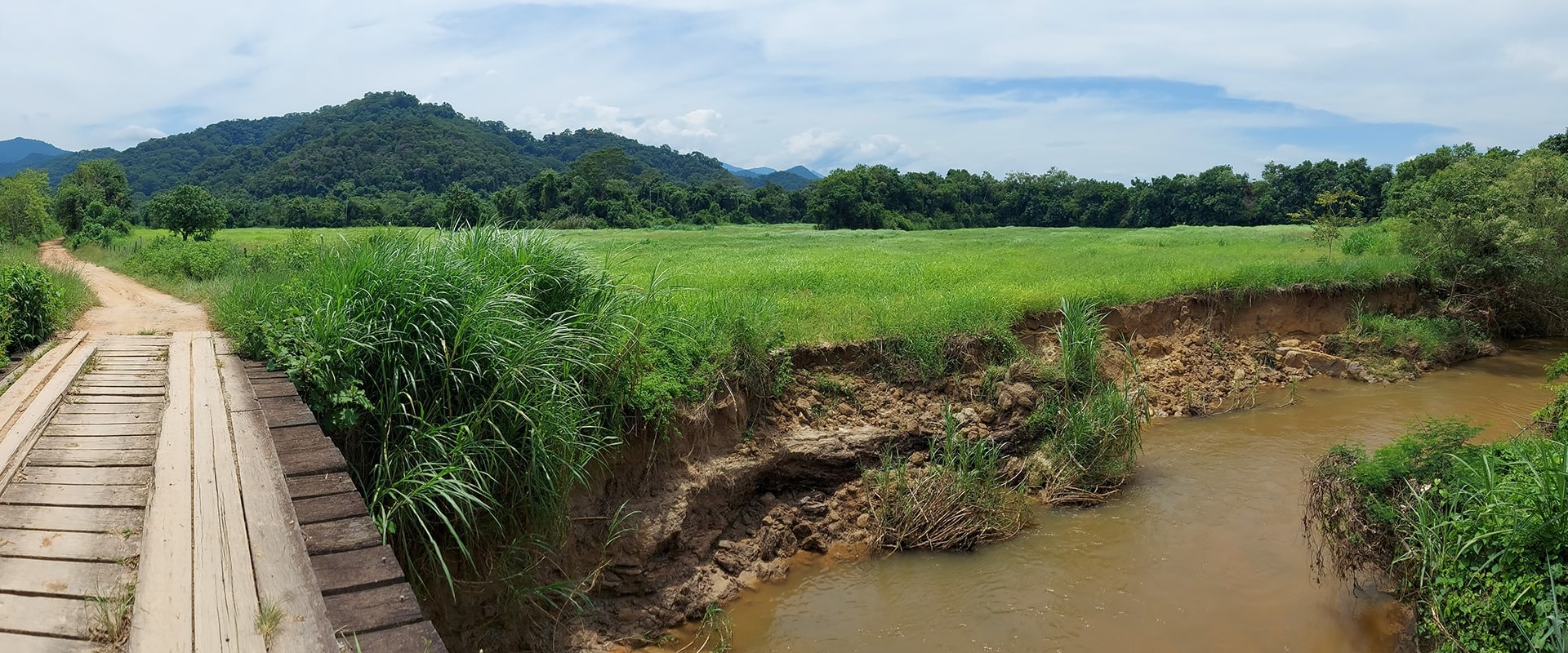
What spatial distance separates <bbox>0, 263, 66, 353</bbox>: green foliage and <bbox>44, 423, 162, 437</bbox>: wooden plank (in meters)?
2.47

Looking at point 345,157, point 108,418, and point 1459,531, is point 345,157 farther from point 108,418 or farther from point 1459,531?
point 1459,531

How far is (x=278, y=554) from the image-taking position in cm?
312

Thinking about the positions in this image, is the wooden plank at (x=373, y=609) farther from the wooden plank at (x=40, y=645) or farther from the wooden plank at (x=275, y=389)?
the wooden plank at (x=275, y=389)

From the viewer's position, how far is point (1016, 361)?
960 centimetres

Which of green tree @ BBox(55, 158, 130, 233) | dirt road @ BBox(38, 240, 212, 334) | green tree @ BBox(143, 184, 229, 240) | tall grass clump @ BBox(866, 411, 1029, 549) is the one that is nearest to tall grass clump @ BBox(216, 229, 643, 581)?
dirt road @ BBox(38, 240, 212, 334)

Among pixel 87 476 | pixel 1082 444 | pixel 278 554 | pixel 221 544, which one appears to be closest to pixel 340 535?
pixel 278 554

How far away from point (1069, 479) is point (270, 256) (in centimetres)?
1221

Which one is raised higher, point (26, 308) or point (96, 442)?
point (26, 308)

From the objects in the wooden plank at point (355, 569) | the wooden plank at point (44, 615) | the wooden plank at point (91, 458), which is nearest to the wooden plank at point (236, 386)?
the wooden plank at point (91, 458)

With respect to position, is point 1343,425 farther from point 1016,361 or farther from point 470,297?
point 470,297

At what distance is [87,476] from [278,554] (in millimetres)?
1533

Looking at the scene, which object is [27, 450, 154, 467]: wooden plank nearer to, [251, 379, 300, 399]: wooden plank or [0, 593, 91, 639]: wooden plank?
[251, 379, 300, 399]: wooden plank

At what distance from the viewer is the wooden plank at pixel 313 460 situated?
3852 millimetres

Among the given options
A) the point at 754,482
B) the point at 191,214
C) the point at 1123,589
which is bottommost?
the point at 1123,589
